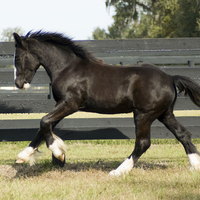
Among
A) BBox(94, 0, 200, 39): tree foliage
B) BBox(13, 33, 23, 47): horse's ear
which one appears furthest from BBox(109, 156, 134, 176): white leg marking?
BBox(94, 0, 200, 39): tree foliage

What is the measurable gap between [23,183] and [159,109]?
1.92 meters

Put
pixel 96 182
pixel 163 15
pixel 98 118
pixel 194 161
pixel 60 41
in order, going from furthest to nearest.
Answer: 1. pixel 163 15
2. pixel 98 118
3. pixel 60 41
4. pixel 194 161
5. pixel 96 182

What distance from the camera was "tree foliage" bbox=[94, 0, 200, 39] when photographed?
28.3m

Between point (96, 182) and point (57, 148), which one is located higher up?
point (57, 148)

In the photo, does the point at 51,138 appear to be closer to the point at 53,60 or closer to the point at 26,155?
the point at 26,155

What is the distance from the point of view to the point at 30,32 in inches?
177

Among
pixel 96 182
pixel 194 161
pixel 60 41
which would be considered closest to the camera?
A: pixel 96 182

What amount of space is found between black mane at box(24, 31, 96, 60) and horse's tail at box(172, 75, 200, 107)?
46.8 inches

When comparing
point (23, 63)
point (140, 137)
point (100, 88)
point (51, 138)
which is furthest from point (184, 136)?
point (23, 63)

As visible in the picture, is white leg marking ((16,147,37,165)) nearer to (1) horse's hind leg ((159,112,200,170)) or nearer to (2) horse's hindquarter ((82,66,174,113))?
(2) horse's hindquarter ((82,66,174,113))

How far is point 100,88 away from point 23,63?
3.48 ft

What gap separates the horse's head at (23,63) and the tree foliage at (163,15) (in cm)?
2469

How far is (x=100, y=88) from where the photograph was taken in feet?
13.9

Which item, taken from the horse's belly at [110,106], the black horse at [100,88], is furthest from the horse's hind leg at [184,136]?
the horse's belly at [110,106]
